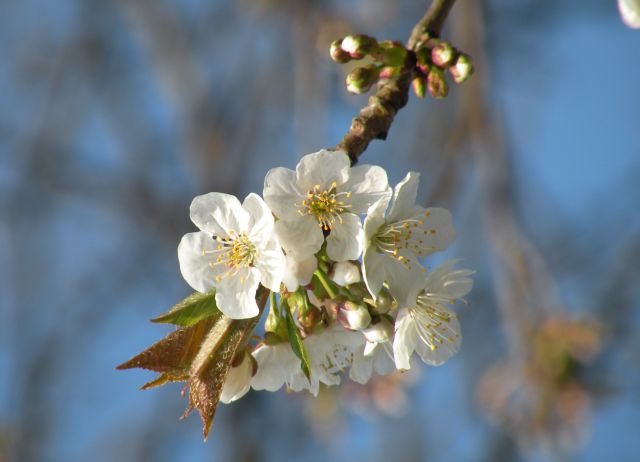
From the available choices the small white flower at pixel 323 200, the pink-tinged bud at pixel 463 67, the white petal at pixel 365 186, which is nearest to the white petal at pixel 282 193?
the small white flower at pixel 323 200

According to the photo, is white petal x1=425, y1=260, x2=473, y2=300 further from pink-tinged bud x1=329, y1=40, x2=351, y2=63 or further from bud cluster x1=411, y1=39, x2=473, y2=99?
pink-tinged bud x1=329, y1=40, x2=351, y2=63

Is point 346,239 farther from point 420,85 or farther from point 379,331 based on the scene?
point 420,85

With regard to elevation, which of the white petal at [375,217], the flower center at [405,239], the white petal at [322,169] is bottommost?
the flower center at [405,239]

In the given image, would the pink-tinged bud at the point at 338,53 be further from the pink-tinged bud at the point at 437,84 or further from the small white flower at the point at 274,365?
the small white flower at the point at 274,365

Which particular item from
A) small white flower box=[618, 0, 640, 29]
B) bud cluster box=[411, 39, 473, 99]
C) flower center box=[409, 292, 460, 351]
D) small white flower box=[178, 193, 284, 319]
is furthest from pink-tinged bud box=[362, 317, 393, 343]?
small white flower box=[618, 0, 640, 29]

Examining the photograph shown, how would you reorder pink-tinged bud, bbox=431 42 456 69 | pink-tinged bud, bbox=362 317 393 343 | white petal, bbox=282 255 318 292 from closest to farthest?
white petal, bbox=282 255 318 292
pink-tinged bud, bbox=362 317 393 343
pink-tinged bud, bbox=431 42 456 69

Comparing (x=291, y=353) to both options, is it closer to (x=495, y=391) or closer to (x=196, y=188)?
(x=495, y=391)

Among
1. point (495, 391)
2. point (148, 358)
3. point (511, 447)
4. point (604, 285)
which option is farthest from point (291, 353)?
point (511, 447)
